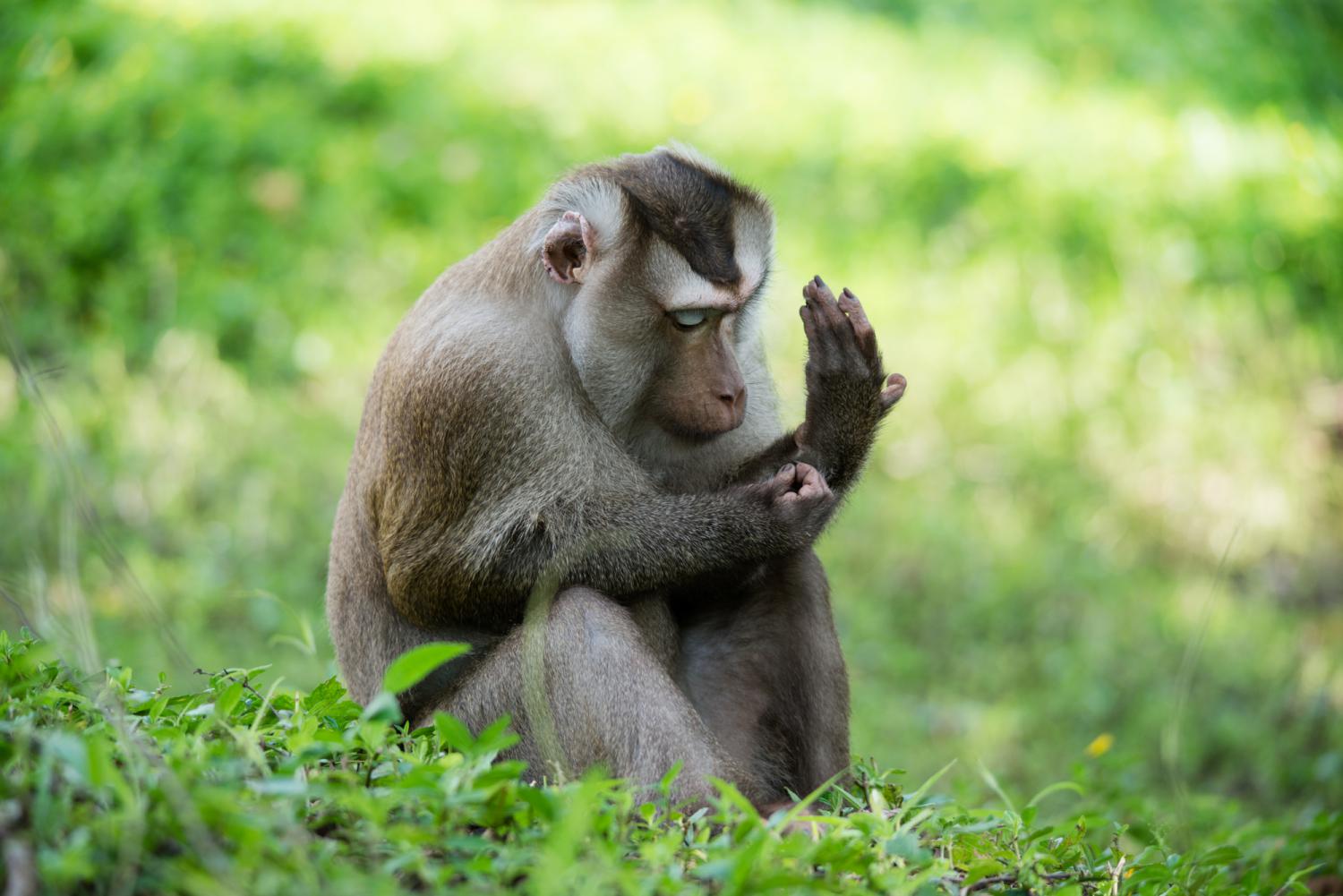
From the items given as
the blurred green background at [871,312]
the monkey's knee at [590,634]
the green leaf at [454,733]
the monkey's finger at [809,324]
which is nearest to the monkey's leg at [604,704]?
the monkey's knee at [590,634]

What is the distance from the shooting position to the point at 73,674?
10.4 feet

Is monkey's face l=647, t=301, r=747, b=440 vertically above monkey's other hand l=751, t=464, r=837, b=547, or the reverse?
monkey's face l=647, t=301, r=747, b=440

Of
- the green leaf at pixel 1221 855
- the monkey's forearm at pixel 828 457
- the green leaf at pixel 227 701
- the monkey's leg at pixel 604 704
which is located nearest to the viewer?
the green leaf at pixel 227 701

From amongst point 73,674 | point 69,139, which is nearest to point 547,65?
point 69,139

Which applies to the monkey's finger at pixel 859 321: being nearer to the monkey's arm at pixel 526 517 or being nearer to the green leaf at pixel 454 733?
the monkey's arm at pixel 526 517

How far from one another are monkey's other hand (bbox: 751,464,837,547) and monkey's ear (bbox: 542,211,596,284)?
826mm

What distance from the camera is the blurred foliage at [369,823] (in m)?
2.38

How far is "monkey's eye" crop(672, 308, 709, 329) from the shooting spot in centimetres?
402

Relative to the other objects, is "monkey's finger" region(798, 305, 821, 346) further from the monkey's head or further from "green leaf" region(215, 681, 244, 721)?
"green leaf" region(215, 681, 244, 721)

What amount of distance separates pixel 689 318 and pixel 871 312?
5686 millimetres

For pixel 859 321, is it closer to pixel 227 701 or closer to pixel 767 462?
pixel 767 462

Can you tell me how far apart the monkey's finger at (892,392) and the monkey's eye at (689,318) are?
64 centimetres

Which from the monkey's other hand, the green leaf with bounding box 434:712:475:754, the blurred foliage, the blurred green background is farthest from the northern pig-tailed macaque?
the blurred green background

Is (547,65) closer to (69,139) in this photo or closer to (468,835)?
(69,139)
